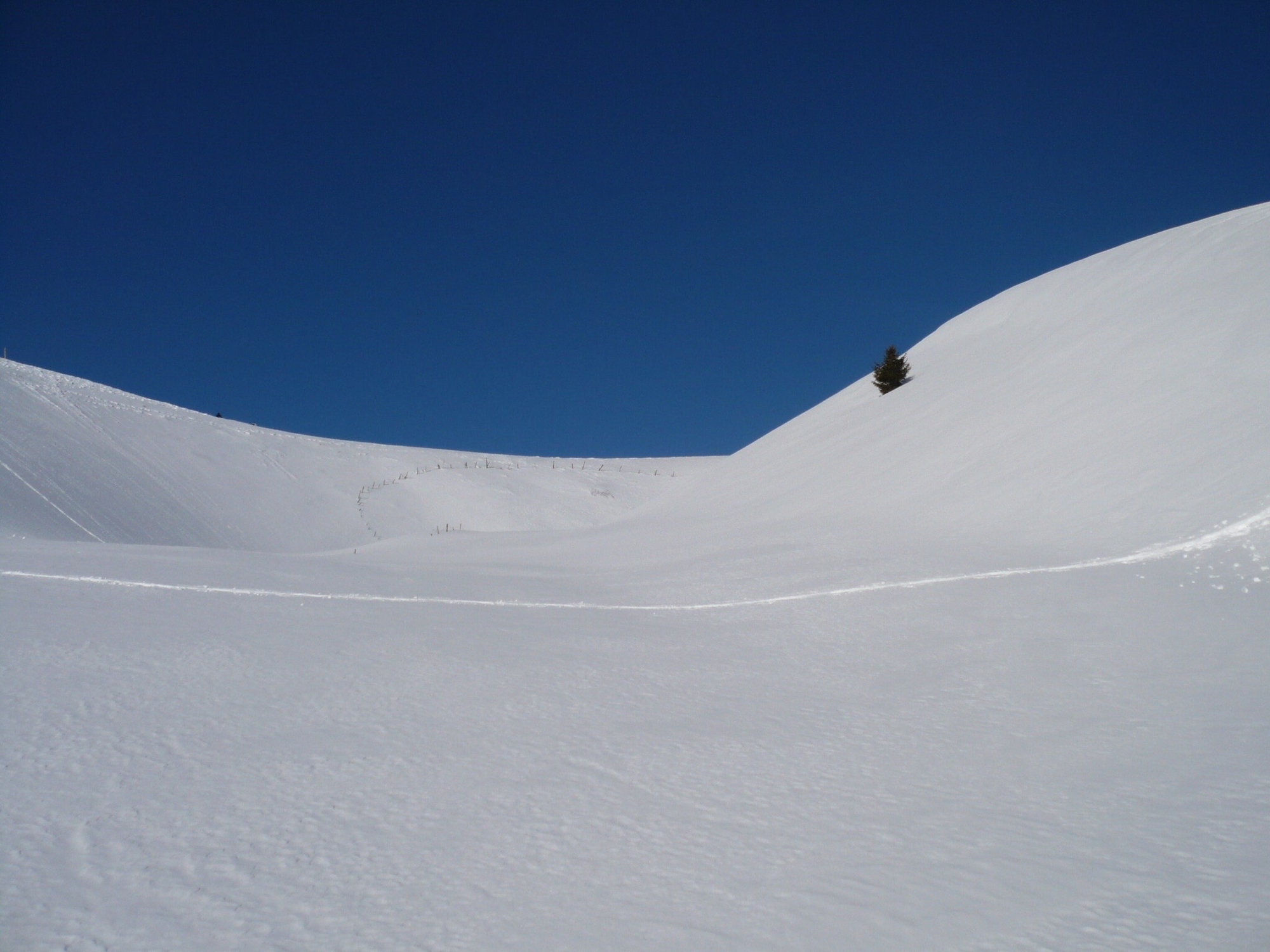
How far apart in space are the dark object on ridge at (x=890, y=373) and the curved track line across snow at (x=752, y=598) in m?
9.63

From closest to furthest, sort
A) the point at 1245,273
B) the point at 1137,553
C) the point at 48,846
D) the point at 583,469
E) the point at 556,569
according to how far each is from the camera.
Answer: the point at 48,846, the point at 1137,553, the point at 556,569, the point at 1245,273, the point at 583,469

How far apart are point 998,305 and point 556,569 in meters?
11.2

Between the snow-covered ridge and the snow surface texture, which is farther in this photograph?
the snow-covered ridge

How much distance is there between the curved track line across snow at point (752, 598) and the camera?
17.8ft

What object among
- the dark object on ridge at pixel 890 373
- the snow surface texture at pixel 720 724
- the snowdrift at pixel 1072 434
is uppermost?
the dark object on ridge at pixel 890 373

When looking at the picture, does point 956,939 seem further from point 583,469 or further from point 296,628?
point 583,469

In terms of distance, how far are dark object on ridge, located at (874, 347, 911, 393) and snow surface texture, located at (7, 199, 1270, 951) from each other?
244 inches

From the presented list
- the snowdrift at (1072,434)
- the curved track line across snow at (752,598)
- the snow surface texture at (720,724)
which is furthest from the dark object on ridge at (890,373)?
the curved track line across snow at (752,598)

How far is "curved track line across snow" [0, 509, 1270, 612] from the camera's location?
5.43 metres

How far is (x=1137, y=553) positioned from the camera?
5.62 metres

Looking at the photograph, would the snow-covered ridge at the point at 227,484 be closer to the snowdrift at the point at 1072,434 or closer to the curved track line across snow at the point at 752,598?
the snowdrift at the point at 1072,434

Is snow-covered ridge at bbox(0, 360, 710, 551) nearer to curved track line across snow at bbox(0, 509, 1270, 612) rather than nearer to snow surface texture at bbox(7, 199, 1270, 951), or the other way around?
curved track line across snow at bbox(0, 509, 1270, 612)

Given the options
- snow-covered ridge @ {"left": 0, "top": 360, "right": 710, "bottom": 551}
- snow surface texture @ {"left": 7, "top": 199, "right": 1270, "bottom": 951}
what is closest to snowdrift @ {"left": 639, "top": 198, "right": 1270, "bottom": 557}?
snow surface texture @ {"left": 7, "top": 199, "right": 1270, "bottom": 951}

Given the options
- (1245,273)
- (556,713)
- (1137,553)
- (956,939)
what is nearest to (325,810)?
(556,713)
